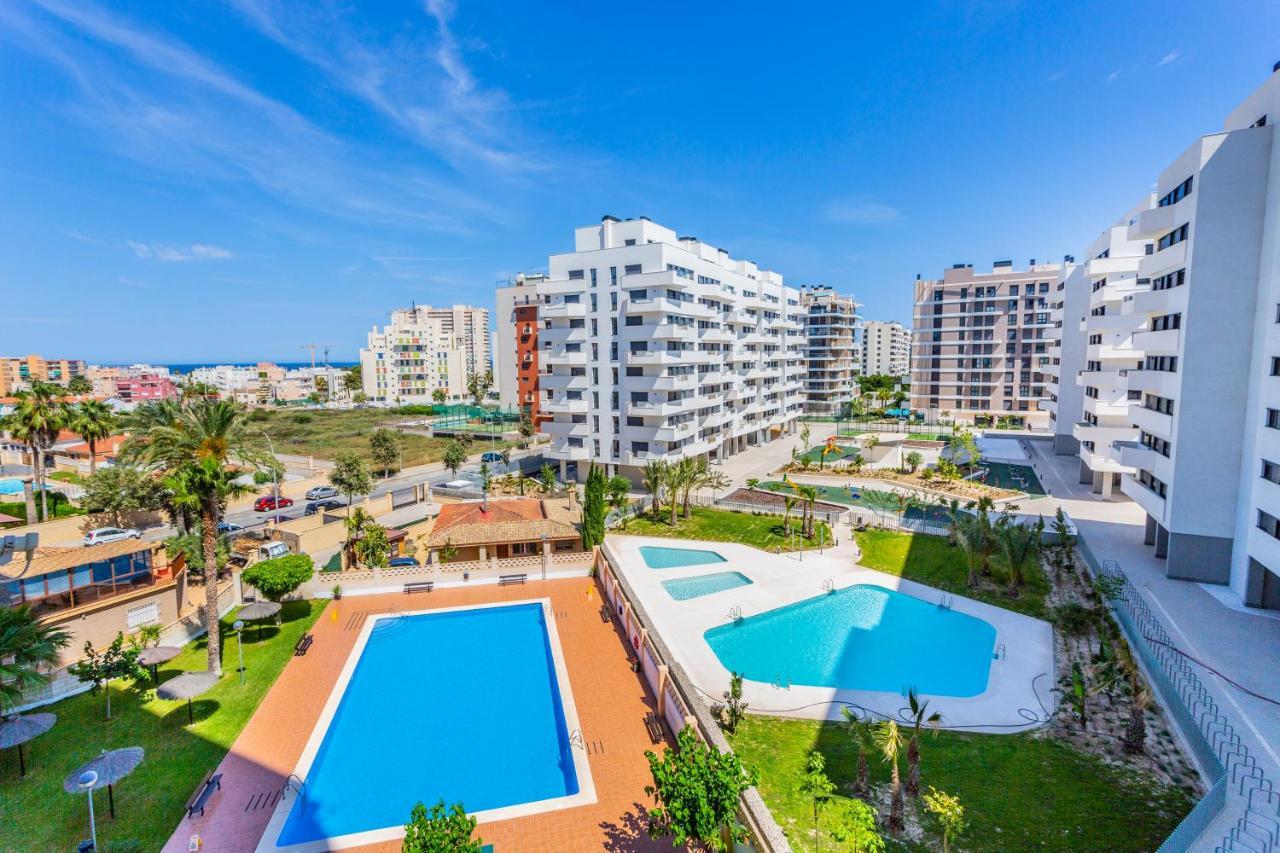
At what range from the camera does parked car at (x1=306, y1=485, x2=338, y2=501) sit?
160 feet

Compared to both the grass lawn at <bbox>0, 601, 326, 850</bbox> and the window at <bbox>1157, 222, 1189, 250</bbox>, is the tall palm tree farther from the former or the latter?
the window at <bbox>1157, 222, 1189, 250</bbox>

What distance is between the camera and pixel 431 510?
4344 centimetres

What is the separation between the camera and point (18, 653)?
15.4 m

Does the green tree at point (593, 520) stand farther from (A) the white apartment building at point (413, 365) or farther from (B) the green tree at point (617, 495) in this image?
(A) the white apartment building at point (413, 365)

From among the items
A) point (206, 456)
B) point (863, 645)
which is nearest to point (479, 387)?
point (206, 456)

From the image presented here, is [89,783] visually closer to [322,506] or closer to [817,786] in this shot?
[817,786]

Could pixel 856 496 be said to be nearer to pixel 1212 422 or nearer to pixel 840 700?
pixel 1212 422

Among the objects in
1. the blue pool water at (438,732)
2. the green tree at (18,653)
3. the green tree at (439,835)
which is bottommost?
the blue pool water at (438,732)

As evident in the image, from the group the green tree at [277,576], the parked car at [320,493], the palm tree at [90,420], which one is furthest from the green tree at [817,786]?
the palm tree at [90,420]

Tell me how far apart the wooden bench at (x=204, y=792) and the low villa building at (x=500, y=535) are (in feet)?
54.9

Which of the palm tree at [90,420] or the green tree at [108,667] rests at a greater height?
the palm tree at [90,420]

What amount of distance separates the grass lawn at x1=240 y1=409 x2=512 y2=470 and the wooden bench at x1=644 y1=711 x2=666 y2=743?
47983mm

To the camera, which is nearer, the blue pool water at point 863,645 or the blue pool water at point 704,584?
the blue pool water at point 863,645

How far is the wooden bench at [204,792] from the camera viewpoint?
14.4 metres
